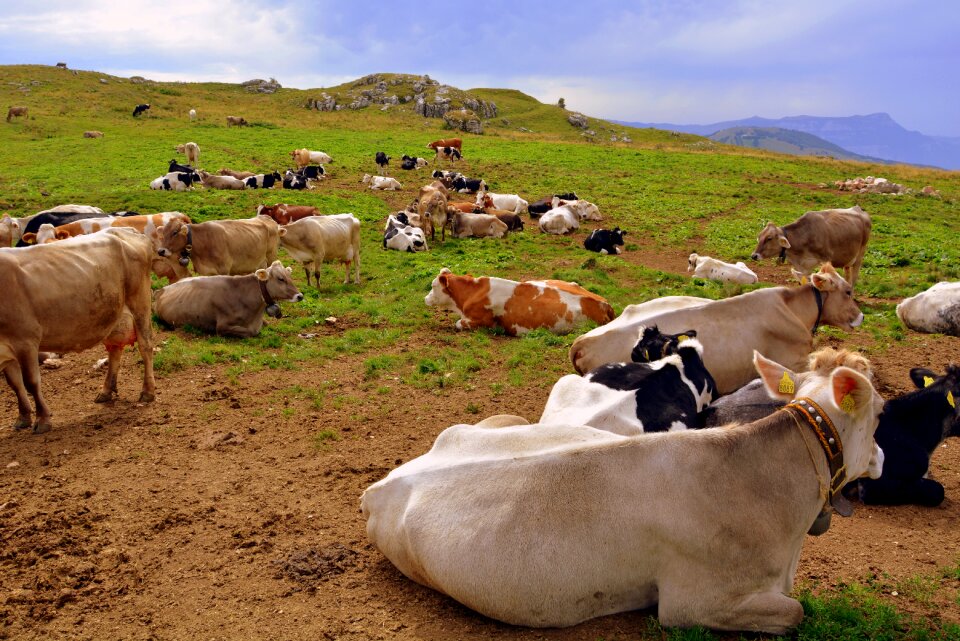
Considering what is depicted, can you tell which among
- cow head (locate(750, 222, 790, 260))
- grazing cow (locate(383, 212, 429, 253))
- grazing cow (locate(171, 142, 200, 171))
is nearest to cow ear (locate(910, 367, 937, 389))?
cow head (locate(750, 222, 790, 260))

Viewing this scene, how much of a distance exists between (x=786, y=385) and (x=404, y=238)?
17.3 m

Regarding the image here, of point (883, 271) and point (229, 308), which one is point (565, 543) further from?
point (883, 271)

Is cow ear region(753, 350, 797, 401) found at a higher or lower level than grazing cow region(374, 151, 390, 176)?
lower

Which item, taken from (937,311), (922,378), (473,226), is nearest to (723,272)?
(937,311)

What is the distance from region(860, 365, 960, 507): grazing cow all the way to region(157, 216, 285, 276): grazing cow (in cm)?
1410

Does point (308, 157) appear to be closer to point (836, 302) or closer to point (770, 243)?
point (770, 243)

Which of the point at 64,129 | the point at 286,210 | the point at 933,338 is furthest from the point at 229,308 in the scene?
the point at 64,129

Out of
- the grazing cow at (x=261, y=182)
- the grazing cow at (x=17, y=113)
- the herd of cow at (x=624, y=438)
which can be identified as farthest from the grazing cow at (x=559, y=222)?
the grazing cow at (x=17, y=113)

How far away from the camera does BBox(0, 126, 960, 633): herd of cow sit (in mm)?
4191

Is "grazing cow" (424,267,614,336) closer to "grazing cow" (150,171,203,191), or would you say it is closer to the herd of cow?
the herd of cow

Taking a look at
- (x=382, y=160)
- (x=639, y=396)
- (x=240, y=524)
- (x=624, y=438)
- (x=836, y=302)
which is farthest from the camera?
(x=382, y=160)

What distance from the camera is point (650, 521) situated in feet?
13.7

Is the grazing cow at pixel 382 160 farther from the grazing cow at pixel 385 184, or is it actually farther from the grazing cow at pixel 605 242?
the grazing cow at pixel 605 242

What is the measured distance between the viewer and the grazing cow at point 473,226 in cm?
2314
